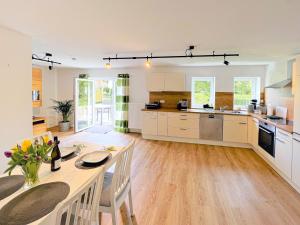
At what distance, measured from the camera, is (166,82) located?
18.8 feet

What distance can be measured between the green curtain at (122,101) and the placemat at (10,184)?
4968 millimetres

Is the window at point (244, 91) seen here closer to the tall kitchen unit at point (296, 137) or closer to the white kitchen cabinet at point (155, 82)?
the white kitchen cabinet at point (155, 82)

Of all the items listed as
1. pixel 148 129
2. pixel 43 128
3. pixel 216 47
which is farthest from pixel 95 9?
pixel 43 128

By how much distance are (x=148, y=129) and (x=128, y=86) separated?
1.79 metres

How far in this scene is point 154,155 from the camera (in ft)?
14.1

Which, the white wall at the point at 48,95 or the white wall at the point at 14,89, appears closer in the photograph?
the white wall at the point at 14,89

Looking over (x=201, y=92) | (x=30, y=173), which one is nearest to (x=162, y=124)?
(x=201, y=92)

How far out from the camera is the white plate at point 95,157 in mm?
1888

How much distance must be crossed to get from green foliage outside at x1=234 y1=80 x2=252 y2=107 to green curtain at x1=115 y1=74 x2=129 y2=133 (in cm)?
348

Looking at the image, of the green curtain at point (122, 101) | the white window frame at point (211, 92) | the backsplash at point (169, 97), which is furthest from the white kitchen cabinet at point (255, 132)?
the green curtain at point (122, 101)

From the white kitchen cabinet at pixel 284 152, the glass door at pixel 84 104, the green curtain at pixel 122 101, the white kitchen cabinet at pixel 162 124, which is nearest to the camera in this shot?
the white kitchen cabinet at pixel 284 152

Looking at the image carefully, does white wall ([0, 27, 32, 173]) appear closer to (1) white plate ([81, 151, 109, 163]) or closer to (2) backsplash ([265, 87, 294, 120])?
(1) white plate ([81, 151, 109, 163])

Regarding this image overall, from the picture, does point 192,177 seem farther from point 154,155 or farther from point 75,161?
point 75,161

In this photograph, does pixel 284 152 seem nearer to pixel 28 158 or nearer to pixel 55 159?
pixel 55 159
